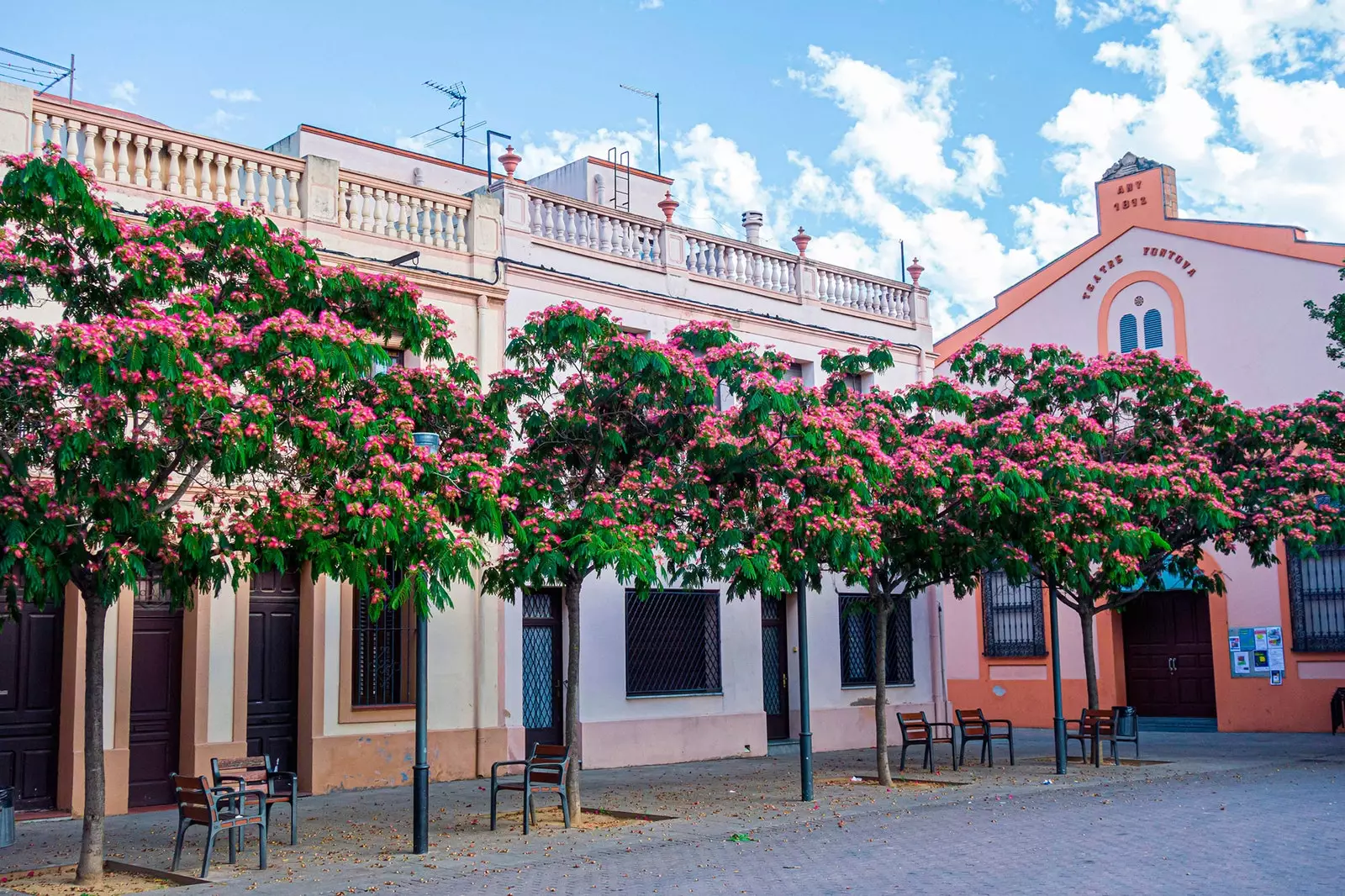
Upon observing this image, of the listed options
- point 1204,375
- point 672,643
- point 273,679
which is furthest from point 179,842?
point 1204,375

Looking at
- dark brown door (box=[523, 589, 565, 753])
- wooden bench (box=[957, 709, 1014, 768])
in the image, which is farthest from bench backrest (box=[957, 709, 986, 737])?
dark brown door (box=[523, 589, 565, 753])

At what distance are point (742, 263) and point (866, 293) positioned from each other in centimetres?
320

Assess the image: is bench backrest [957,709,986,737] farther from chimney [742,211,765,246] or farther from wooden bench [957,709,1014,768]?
chimney [742,211,765,246]

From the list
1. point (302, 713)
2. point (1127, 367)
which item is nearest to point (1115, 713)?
point (1127, 367)

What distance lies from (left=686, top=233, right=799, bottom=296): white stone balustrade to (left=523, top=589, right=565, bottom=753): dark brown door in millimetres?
6040

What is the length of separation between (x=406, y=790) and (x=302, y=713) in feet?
5.15

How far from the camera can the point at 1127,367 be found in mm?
18156

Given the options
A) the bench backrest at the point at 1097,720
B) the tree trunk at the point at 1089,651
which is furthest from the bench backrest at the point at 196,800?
the tree trunk at the point at 1089,651

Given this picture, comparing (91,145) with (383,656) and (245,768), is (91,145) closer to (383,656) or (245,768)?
(383,656)

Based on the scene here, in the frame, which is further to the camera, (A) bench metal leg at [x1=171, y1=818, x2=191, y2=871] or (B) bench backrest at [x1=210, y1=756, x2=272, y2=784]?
Result: (B) bench backrest at [x1=210, y1=756, x2=272, y2=784]

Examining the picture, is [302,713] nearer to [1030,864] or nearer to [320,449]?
[320,449]

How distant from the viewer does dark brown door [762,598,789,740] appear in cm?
2223

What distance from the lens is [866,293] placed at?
2456cm

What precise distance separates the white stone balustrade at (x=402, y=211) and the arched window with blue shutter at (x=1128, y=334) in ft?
49.4
